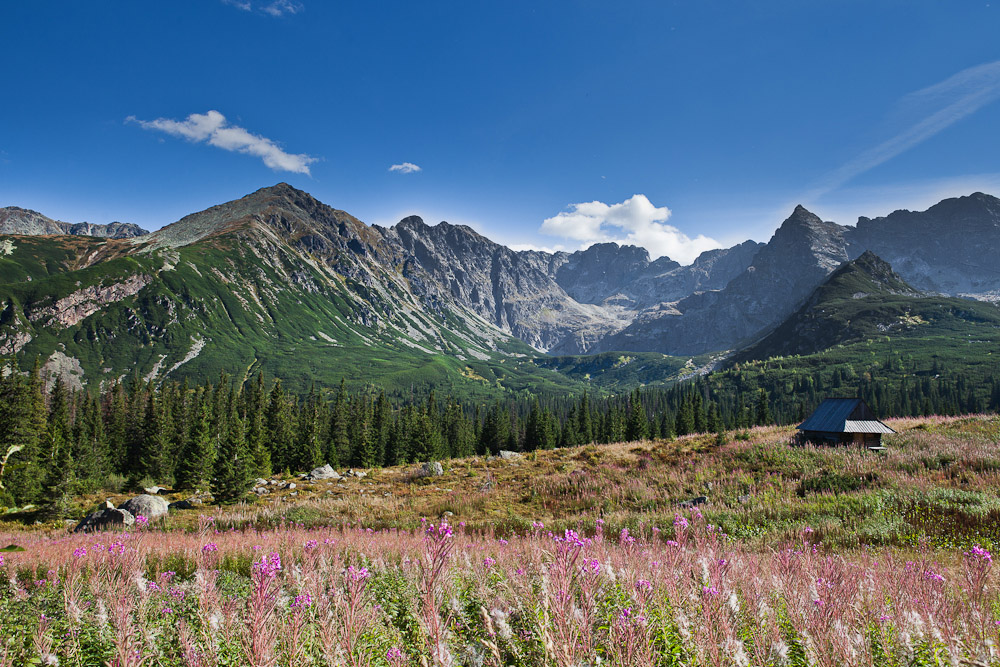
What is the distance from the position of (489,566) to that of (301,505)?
17616 millimetres

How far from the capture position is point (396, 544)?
393 inches

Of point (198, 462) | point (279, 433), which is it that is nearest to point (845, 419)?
point (198, 462)

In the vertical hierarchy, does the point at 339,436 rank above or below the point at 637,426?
above

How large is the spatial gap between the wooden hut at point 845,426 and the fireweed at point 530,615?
19.3 meters

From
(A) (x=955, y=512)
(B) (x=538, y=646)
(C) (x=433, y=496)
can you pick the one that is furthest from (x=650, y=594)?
(C) (x=433, y=496)

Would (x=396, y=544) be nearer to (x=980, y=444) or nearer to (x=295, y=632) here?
(x=295, y=632)

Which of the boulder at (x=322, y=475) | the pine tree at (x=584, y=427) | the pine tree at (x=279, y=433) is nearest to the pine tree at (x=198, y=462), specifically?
the pine tree at (x=279, y=433)

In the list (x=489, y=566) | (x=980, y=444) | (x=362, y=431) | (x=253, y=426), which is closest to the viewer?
(x=489, y=566)

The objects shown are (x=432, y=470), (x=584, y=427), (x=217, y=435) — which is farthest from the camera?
(x=584, y=427)

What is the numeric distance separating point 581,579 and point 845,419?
2682cm

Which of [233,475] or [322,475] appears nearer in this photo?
[233,475]

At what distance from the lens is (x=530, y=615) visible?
4.66 meters

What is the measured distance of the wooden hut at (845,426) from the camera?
23188mm

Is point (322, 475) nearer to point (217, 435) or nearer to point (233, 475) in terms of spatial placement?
point (233, 475)
